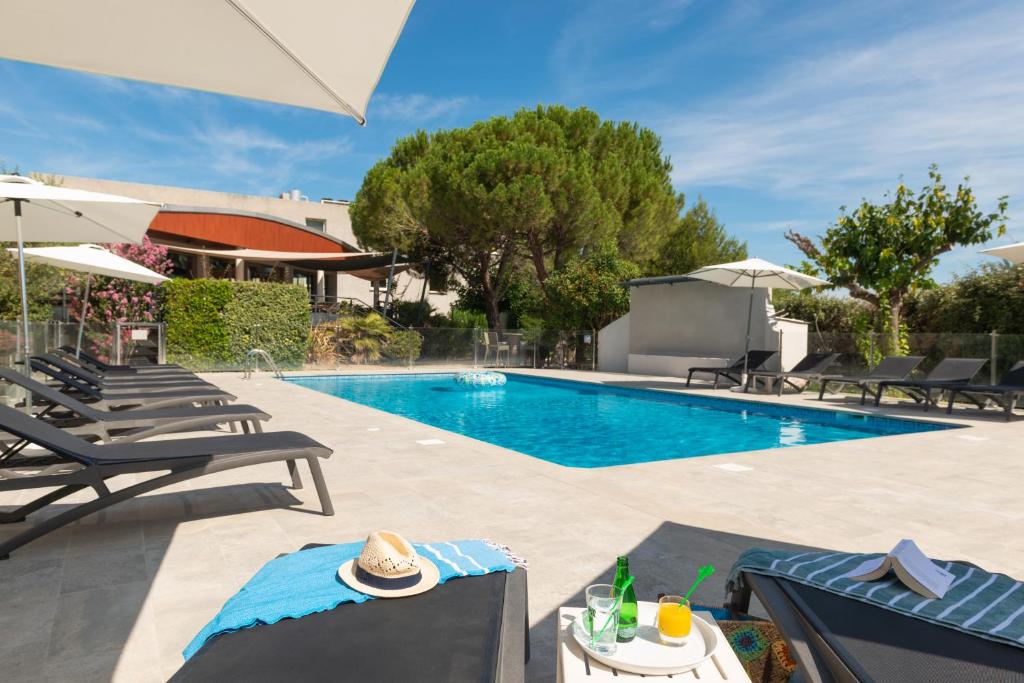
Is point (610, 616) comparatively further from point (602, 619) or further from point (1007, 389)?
point (1007, 389)

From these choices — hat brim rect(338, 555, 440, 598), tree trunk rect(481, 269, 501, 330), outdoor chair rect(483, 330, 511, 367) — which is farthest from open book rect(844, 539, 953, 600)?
tree trunk rect(481, 269, 501, 330)

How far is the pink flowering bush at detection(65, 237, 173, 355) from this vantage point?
1367cm

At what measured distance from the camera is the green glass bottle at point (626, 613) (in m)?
1.52

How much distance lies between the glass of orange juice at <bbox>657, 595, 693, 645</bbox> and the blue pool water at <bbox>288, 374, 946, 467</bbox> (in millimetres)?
5371

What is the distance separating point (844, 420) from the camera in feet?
30.9

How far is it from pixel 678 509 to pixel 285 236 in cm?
2128

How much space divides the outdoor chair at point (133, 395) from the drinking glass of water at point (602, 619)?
5042 mm

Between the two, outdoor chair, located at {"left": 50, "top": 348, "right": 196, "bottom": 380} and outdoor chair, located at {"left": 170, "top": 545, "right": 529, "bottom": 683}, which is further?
outdoor chair, located at {"left": 50, "top": 348, "right": 196, "bottom": 380}

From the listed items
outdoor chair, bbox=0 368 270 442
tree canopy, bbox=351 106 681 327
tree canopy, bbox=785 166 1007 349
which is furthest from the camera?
tree canopy, bbox=351 106 681 327

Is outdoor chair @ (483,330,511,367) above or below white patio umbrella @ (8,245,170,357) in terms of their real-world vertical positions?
below

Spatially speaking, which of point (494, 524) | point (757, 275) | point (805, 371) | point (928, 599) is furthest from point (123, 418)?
point (757, 275)

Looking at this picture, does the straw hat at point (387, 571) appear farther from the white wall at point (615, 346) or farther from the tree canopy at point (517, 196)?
the tree canopy at point (517, 196)

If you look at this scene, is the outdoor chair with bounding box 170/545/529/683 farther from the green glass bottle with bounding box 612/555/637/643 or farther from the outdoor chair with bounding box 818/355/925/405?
the outdoor chair with bounding box 818/355/925/405

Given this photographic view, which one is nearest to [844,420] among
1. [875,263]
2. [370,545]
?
[875,263]
